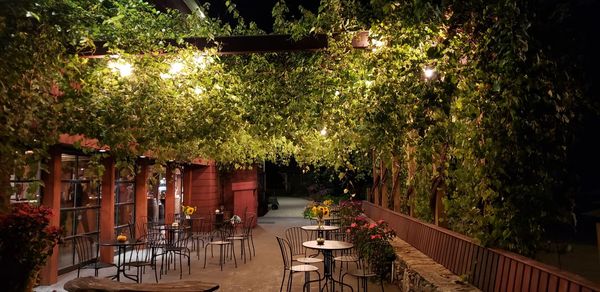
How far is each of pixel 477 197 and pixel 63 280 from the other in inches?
266

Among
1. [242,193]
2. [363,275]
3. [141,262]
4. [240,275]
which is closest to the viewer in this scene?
[363,275]

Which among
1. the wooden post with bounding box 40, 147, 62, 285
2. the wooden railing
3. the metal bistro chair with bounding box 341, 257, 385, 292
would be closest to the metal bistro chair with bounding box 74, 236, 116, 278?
the wooden post with bounding box 40, 147, 62, 285

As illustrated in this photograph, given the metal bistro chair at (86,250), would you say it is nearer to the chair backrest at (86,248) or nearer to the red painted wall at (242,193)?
the chair backrest at (86,248)

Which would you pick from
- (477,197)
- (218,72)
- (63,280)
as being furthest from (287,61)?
(63,280)

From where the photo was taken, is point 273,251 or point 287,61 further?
point 273,251

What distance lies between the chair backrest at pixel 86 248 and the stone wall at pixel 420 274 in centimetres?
535

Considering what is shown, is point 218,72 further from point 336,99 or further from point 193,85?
point 336,99

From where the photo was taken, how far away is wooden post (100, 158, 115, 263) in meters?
8.76

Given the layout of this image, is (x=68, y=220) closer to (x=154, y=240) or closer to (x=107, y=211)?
(x=107, y=211)

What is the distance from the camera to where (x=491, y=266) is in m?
3.81

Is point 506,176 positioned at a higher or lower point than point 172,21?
lower

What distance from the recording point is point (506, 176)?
3561mm

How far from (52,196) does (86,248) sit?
191 centimetres

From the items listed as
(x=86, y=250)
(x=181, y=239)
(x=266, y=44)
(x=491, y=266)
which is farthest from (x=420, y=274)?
(x=86, y=250)
